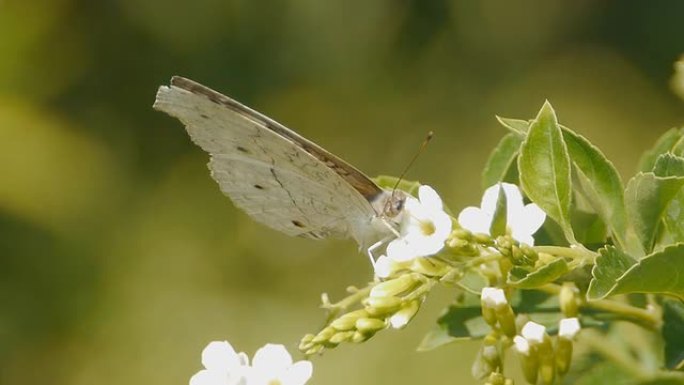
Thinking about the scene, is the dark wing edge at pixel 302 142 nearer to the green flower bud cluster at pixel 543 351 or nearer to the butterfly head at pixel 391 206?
the butterfly head at pixel 391 206

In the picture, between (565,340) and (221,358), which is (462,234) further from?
(221,358)

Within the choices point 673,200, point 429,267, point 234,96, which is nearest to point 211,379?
point 429,267

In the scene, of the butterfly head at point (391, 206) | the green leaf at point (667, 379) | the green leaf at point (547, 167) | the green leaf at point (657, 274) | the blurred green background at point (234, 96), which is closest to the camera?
the green leaf at point (657, 274)

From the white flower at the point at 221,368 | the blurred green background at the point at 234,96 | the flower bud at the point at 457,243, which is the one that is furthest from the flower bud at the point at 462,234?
the blurred green background at the point at 234,96

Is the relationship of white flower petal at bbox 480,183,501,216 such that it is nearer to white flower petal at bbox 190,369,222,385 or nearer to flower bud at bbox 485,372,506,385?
flower bud at bbox 485,372,506,385

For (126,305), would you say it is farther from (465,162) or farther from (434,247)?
(434,247)
